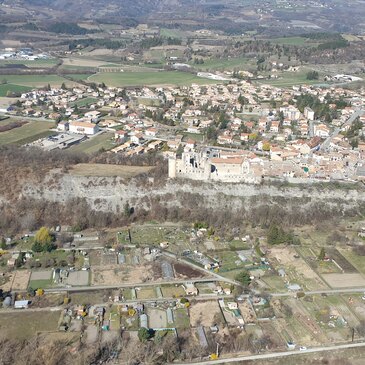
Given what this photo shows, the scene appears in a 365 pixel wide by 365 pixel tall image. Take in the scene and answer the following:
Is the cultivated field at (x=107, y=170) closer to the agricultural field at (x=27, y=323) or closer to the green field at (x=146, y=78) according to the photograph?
the agricultural field at (x=27, y=323)

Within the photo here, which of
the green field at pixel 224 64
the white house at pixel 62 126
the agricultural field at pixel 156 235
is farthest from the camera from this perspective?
the green field at pixel 224 64

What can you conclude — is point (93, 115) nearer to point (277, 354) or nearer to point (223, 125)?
point (223, 125)

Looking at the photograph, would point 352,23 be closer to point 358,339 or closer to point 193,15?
point 193,15

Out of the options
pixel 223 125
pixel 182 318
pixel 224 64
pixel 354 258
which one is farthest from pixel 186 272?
pixel 224 64

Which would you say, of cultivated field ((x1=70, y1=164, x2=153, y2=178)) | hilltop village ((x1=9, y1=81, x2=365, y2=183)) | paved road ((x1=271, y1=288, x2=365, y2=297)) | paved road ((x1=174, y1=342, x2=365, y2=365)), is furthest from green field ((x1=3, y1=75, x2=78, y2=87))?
paved road ((x1=174, y1=342, x2=365, y2=365))

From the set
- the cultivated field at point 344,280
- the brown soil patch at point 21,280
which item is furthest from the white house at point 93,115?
the cultivated field at point 344,280
